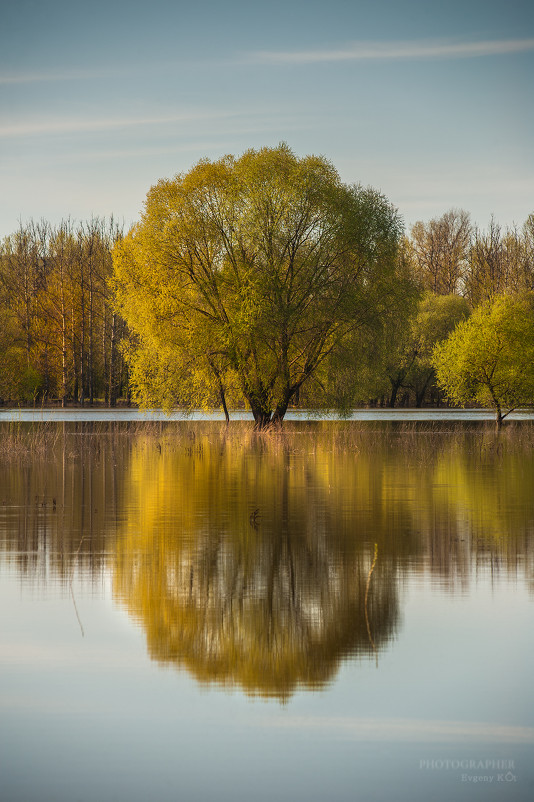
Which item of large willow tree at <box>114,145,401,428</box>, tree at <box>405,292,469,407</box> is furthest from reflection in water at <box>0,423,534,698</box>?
tree at <box>405,292,469,407</box>

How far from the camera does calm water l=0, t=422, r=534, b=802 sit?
577cm

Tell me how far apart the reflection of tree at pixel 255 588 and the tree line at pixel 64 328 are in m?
69.5

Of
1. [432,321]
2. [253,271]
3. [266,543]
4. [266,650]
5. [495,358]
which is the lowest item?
[266,650]

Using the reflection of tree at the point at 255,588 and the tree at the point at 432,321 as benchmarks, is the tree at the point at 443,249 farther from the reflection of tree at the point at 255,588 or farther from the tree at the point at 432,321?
the reflection of tree at the point at 255,588

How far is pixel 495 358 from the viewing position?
192ft

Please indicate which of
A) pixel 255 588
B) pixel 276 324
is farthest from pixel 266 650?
pixel 276 324

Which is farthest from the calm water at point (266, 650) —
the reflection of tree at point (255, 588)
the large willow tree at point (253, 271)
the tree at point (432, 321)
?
the tree at point (432, 321)

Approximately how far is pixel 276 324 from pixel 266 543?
3156cm

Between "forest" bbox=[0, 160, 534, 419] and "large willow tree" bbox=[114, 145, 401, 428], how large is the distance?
15cm

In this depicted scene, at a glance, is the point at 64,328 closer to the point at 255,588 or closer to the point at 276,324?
the point at 276,324

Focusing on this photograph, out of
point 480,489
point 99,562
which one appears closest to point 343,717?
point 99,562

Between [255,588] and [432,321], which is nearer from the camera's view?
[255,588]

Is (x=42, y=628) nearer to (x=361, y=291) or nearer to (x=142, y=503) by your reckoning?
(x=142, y=503)

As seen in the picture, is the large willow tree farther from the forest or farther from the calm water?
the calm water
